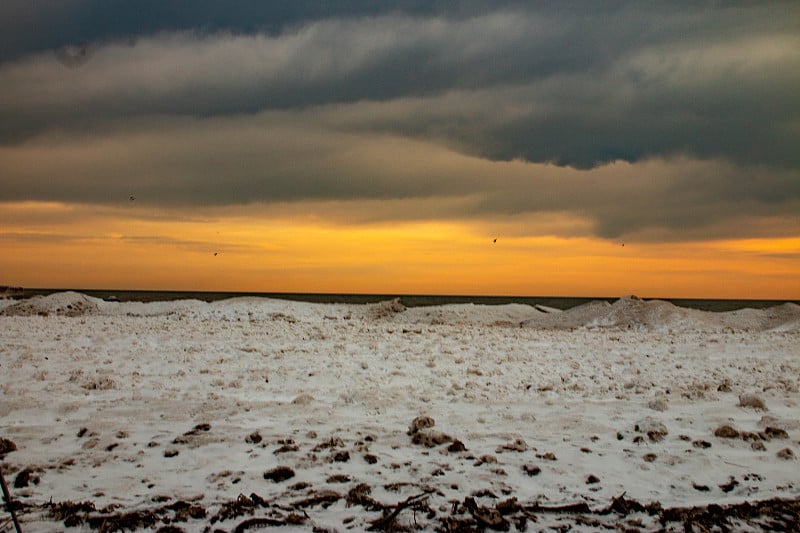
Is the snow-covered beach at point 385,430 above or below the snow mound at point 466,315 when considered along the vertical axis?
below

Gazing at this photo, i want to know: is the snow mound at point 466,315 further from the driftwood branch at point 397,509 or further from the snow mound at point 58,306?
the driftwood branch at point 397,509

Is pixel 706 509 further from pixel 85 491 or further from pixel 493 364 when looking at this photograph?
pixel 493 364

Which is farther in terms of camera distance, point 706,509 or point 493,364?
point 493,364

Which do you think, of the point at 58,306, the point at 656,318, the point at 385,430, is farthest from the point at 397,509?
the point at 58,306

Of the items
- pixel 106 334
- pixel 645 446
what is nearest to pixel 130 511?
pixel 645 446

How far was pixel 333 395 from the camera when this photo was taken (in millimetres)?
7734

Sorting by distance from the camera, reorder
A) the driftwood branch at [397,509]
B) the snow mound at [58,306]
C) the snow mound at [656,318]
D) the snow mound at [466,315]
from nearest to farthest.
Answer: the driftwood branch at [397,509] → the snow mound at [656,318] → the snow mound at [466,315] → the snow mound at [58,306]

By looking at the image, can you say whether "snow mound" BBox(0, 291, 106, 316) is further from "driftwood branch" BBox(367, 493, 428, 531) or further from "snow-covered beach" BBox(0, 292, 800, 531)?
"driftwood branch" BBox(367, 493, 428, 531)

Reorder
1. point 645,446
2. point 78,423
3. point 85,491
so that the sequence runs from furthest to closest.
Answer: point 78,423 < point 645,446 < point 85,491

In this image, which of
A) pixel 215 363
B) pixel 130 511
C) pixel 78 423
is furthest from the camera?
pixel 215 363

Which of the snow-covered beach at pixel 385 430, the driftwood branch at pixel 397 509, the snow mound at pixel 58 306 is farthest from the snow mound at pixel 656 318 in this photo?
the snow mound at pixel 58 306

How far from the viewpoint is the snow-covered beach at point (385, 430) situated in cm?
432

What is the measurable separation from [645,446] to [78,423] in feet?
17.7

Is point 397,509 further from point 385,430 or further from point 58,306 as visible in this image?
point 58,306
